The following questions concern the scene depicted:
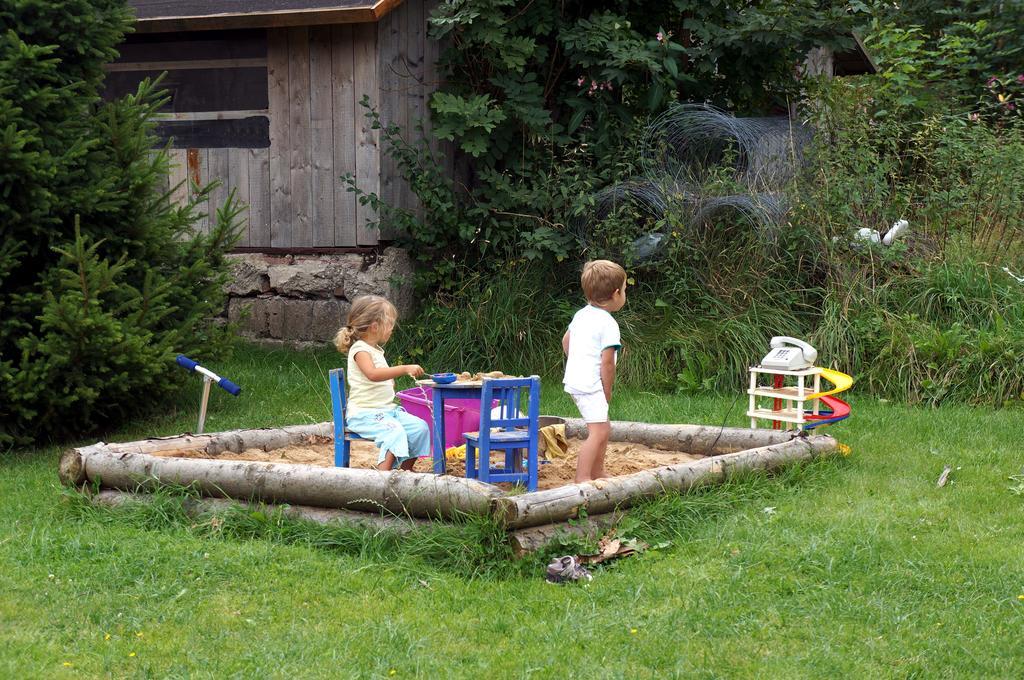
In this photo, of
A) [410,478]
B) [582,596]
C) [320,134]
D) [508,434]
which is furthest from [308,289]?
[582,596]

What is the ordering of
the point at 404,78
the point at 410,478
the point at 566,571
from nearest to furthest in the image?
1. the point at 566,571
2. the point at 410,478
3. the point at 404,78

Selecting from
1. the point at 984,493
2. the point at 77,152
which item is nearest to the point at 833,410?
the point at 984,493

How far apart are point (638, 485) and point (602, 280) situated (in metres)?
1.14

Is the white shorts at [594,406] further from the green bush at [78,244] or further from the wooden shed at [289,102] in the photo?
the wooden shed at [289,102]

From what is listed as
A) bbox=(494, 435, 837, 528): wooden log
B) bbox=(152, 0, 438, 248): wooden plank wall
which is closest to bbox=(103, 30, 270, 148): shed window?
bbox=(152, 0, 438, 248): wooden plank wall

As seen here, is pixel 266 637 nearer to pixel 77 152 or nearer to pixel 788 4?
pixel 77 152

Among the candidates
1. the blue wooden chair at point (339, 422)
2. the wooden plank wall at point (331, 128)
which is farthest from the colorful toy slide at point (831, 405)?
the wooden plank wall at point (331, 128)

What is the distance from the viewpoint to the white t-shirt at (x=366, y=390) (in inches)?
250

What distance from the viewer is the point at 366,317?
637 centimetres

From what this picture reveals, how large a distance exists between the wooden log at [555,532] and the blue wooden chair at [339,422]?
1.54 meters

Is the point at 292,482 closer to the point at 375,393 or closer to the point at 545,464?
the point at 375,393

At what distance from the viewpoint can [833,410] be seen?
703 centimetres

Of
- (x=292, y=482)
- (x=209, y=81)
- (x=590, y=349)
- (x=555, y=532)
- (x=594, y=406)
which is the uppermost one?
(x=209, y=81)

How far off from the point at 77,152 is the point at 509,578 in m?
4.42
